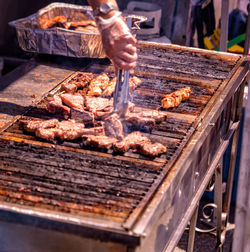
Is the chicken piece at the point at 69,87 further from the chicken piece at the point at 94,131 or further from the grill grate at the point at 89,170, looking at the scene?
the chicken piece at the point at 94,131

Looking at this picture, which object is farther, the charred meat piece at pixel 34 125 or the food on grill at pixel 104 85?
the food on grill at pixel 104 85

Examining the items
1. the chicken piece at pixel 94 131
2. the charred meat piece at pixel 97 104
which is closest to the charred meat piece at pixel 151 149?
the chicken piece at pixel 94 131

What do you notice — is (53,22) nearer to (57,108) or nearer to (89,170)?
(57,108)

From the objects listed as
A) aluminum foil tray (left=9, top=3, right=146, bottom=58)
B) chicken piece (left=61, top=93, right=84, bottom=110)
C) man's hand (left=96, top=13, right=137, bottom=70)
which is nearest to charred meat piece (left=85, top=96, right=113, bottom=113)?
chicken piece (left=61, top=93, right=84, bottom=110)

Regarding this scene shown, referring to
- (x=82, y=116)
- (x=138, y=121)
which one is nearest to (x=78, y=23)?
(x=82, y=116)

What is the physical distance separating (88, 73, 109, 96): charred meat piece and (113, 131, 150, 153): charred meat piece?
0.75 meters

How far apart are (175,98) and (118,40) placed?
0.92 m

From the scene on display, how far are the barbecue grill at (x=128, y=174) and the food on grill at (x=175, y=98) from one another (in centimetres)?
5

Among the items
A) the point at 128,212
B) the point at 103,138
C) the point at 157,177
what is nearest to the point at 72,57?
the point at 103,138

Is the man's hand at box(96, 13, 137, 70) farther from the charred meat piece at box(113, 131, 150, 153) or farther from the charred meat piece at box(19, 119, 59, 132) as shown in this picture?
the charred meat piece at box(19, 119, 59, 132)

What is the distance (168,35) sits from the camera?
239 inches

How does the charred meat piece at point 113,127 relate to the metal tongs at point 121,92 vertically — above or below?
below

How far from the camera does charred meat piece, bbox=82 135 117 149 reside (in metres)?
2.82

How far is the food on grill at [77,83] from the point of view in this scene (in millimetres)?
3640
